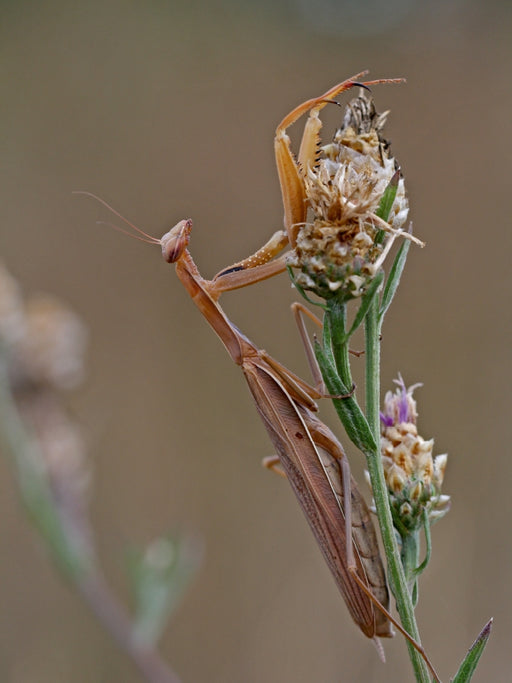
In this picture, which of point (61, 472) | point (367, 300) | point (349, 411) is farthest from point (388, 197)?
point (61, 472)

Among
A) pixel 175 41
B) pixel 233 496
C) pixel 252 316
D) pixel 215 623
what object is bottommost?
pixel 215 623

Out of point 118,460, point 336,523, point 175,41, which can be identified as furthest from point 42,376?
point 175,41

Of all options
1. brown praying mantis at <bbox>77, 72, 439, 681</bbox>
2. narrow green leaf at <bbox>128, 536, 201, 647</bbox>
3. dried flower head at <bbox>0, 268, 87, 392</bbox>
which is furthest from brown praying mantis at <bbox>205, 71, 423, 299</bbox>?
dried flower head at <bbox>0, 268, 87, 392</bbox>

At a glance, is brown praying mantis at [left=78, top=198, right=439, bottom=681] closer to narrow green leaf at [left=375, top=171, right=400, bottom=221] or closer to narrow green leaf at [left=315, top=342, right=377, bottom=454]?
narrow green leaf at [left=315, top=342, right=377, bottom=454]

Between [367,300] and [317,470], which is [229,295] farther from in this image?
[367,300]

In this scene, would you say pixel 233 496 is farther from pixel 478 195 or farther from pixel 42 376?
pixel 478 195

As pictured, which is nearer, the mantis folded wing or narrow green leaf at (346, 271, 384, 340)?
narrow green leaf at (346, 271, 384, 340)

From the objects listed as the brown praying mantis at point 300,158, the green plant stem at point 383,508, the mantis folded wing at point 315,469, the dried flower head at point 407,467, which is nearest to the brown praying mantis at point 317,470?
the mantis folded wing at point 315,469
